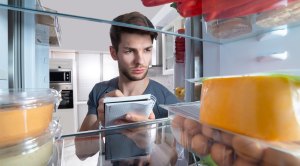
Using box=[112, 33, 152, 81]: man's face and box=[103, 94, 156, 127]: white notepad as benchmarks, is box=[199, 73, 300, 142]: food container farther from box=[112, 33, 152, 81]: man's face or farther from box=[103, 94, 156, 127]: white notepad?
box=[112, 33, 152, 81]: man's face

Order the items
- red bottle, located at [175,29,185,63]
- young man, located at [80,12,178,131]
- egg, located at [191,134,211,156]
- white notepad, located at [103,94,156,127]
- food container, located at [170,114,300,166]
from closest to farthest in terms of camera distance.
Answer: food container, located at [170,114,300,166] → egg, located at [191,134,211,156] → white notepad, located at [103,94,156,127] → red bottle, located at [175,29,185,63] → young man, located at [80,12,178,131]

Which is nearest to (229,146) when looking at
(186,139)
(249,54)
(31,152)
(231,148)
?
(231,148)

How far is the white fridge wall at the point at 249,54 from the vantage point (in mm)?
465

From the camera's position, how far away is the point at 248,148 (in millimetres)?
234

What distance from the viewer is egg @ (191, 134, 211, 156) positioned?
31cm

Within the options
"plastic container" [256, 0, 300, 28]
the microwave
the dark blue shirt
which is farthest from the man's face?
the microwave

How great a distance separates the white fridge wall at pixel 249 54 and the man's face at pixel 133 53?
451mm

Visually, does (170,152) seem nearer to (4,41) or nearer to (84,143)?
(84,143)

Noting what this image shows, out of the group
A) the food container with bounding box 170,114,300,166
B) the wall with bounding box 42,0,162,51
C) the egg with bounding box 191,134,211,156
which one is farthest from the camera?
the wall with bounding box 42,0,162,51

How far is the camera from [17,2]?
0.55 metres

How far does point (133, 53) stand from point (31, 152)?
2.77 feet

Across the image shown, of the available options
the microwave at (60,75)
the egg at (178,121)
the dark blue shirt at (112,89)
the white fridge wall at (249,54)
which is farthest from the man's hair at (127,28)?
the microwave at (60,75)

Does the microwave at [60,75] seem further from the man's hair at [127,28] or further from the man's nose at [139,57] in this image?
the man's nose at [139,57]

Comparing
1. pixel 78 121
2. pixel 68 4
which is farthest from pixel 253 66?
pixel 78 121
